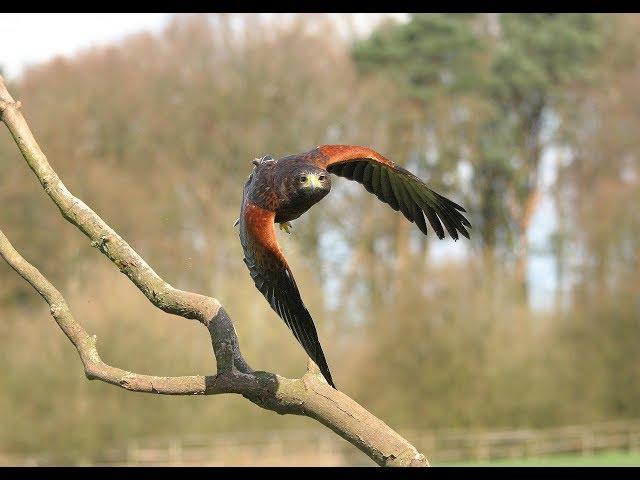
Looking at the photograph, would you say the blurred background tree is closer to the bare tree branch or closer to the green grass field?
the green grass field

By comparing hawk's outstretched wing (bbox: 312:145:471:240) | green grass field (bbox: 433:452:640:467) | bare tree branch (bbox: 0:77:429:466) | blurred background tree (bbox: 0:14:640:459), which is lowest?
bare tree branch (bbox: 0:77:429:466)

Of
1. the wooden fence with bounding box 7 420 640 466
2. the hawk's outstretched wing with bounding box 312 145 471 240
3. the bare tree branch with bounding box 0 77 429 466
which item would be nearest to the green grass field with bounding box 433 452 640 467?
the wooden fence with bounding box 7 420 640 466

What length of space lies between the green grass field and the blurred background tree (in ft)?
3.68

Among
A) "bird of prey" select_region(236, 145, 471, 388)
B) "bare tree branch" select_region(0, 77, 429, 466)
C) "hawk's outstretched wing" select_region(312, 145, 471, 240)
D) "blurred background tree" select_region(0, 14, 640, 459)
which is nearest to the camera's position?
"bare tree branch" select_region(0, 77, 429, 466)

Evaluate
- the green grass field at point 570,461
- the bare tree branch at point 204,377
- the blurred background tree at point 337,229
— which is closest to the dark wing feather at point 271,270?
the bare tree branch at point 204,377

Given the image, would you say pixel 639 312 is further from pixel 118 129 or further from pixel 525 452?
pixel 118 129

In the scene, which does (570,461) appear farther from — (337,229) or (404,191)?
(404,191)

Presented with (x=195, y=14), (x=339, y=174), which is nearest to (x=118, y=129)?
(x=195, y=14)

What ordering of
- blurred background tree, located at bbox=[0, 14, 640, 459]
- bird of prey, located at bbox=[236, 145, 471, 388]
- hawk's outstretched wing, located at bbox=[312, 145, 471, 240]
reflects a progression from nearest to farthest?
bird of prey, located at bbox=[236, 145, 471, 388] < hawk's outstretched wing, located at bbox=[312, 145, 471, 240] < blurred background tree, located at bbox=[0, 14, 640, 459]

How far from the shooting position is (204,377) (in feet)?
13.8

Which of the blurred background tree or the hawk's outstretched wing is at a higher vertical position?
the blurred background tree

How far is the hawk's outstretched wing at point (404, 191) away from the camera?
5332 mm

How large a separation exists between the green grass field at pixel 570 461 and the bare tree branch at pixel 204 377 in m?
24.7

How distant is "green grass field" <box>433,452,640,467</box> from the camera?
28.7m
